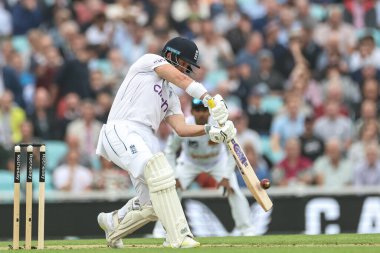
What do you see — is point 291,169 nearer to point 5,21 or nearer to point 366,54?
point 366,54

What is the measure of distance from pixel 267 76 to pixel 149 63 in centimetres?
818

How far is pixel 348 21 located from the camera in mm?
19469

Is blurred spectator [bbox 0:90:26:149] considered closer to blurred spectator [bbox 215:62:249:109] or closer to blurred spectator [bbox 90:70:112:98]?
blurred spectator [bbox 90:70:112:98]

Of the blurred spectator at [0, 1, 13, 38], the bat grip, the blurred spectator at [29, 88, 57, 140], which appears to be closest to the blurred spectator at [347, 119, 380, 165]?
the blurred spectator at [29, 88, 57, 140]

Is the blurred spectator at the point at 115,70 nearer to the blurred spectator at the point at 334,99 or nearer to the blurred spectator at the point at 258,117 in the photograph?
the blurred spectator at the point at 258,117

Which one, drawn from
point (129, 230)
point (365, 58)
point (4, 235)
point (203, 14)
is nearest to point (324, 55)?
point (365, 58)

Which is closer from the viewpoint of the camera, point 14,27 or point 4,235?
point 4,235

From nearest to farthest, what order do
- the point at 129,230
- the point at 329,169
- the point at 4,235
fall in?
the point at 129,230 < the point at 4,235 < the point at 329,169

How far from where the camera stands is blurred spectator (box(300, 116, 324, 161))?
16.7 metres

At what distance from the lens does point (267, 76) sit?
711 inches

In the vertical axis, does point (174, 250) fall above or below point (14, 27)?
below

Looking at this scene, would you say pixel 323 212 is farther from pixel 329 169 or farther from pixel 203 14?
pixel 203 14

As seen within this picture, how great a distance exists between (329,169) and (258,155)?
42.4 inches

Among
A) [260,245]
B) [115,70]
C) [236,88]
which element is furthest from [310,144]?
[260,245]
